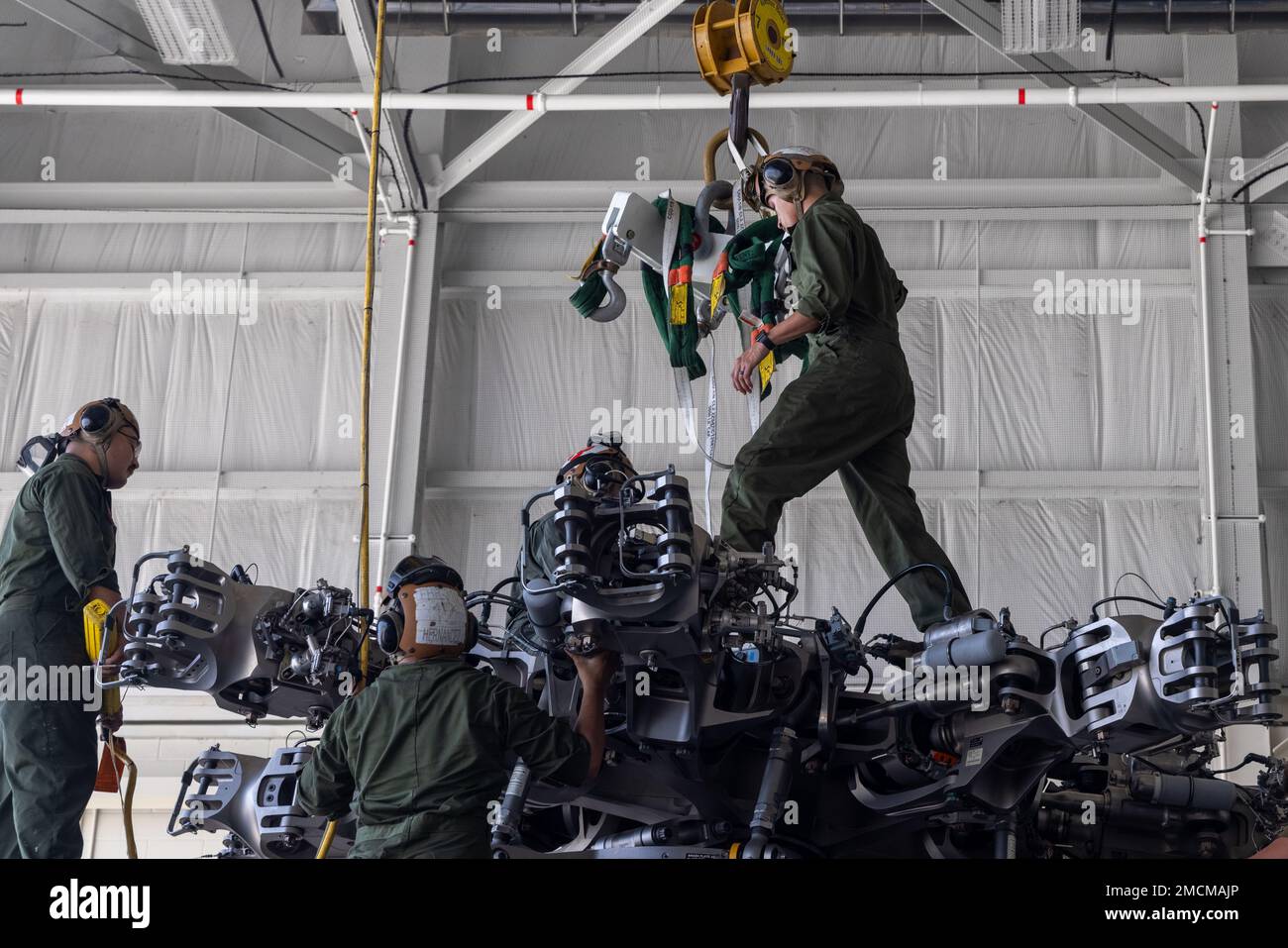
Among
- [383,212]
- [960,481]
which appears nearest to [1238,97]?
[960,481]

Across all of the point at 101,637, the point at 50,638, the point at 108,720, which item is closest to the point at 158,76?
the point at 50,638

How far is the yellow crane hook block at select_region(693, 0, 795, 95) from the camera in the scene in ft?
20.0

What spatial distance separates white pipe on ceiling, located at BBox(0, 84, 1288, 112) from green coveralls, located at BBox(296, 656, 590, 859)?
22.1 feet

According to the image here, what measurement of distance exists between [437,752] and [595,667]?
2.04ft

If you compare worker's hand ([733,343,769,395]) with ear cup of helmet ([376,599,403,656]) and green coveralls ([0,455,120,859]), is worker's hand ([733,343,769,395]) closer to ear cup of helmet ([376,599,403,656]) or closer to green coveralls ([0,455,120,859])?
ear cup of helmet ([376,599,403,656])

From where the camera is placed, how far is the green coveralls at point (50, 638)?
5.43m

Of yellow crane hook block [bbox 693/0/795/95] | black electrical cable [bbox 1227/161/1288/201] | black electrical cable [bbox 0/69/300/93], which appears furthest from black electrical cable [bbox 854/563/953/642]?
black electrical cable [bbox 1227/161/1288/201]

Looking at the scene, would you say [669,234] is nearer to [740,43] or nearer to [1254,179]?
[740,43]

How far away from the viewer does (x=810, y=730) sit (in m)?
5.37

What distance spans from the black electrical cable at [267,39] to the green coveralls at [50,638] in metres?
7.21

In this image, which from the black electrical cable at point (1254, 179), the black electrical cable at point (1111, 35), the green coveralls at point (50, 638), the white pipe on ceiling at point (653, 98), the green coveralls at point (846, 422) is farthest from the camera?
the black electrical cable at point (1111, 35)

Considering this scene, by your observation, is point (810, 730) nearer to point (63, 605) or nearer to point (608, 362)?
point (63, 605)

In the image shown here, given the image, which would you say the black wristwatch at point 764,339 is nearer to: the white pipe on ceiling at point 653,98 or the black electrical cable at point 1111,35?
the white pipe on ceiling at point 653,98

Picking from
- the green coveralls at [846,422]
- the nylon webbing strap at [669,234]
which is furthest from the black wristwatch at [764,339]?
the nylon webbing strap at [669,234]
